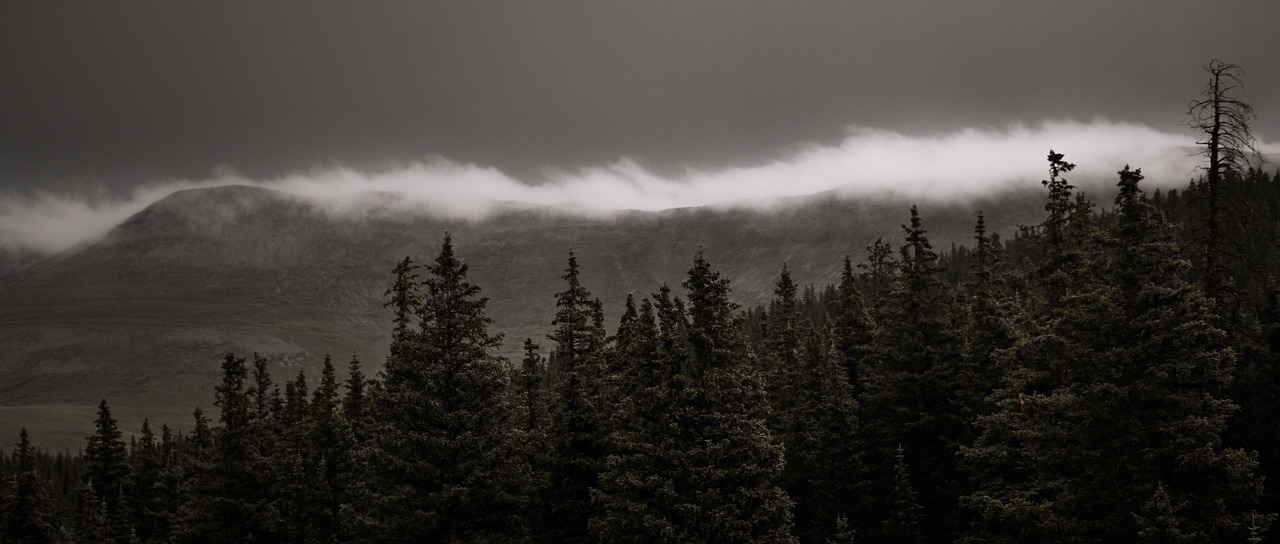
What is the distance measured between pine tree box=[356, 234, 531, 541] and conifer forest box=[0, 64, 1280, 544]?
0.40 feet

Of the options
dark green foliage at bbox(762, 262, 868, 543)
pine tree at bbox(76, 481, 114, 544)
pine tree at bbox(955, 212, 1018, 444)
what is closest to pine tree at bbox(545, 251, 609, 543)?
dark green foliage at bbox(762, 262, 868, 543)

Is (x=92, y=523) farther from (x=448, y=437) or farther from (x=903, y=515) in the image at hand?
(x=903, y=515)

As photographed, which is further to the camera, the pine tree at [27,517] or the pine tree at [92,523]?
the pine tree at [27,517]

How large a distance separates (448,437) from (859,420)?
75.0 ft

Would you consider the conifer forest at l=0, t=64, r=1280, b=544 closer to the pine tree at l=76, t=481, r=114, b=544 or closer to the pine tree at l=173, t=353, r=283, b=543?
the pine tree at l=173, t=353, r=283, b=543

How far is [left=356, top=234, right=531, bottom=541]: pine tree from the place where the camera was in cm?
3133

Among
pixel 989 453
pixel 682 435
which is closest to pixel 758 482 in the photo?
pixel 682 435

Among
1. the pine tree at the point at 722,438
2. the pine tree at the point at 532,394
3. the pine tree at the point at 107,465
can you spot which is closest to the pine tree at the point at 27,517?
the pine tree at the point at 107,465

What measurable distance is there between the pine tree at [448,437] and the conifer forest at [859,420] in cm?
12

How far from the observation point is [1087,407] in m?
24.9

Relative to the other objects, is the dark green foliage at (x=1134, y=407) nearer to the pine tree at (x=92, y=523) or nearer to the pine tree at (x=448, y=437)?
the pine tree at (x=448, y=437)

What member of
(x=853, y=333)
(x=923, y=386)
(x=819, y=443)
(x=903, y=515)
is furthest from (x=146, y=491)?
(x=923, y=386)

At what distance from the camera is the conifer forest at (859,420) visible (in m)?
24.1

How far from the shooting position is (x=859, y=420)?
143 ft
